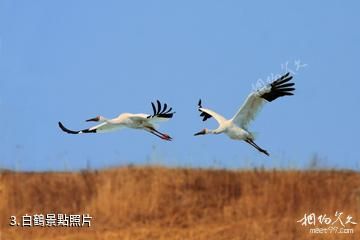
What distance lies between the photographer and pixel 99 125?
14062mm

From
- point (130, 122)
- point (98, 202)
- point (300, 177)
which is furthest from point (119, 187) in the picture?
point (300, 177)

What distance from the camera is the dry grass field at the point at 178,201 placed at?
14133mm

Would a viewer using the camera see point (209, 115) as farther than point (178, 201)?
No

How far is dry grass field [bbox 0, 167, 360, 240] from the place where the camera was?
556 inches

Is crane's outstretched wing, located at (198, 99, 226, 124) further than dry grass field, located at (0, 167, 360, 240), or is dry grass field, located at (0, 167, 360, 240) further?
dry grass field, located at (0, 167, 360, 240)

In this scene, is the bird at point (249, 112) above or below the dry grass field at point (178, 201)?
above

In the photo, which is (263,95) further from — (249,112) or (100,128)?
(100,128)

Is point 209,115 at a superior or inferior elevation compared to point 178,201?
superior

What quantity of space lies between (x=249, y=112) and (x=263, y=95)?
290 millimetres

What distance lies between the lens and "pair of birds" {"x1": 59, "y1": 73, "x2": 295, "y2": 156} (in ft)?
44.0

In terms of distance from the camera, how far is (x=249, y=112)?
44.6 feet

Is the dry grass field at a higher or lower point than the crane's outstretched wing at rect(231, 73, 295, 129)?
lower

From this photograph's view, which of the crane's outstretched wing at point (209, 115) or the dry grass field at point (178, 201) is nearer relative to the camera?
the crane's outstretched wing at point (209, 115)

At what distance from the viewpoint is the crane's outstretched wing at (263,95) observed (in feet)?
44.0
